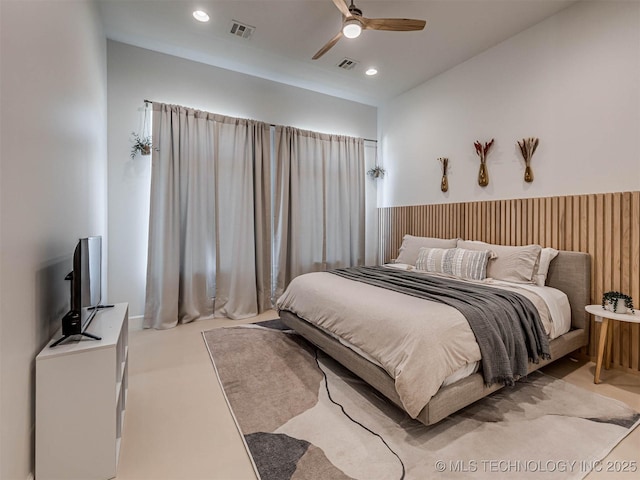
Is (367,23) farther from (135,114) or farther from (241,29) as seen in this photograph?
(135,114)

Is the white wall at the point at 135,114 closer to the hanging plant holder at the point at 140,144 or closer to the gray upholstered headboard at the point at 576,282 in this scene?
the hanging plant holder at the point at 140,144

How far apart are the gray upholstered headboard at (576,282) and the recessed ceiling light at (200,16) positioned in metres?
4.16

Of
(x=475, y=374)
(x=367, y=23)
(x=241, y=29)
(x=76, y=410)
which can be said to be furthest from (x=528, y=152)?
(x=76, y=410)

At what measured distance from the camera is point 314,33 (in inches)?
127

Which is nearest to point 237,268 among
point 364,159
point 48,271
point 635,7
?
point 48,271

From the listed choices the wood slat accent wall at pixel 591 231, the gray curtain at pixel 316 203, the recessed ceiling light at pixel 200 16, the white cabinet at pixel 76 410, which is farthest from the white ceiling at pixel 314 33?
the white cabinet at pixel 76 410

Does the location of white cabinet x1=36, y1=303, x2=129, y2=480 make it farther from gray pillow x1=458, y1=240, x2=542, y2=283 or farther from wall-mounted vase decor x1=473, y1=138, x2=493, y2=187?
wall-mounted vase decor x1=473, y1=138, x2=493, y2=187

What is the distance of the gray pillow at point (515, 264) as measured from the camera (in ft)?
9.09

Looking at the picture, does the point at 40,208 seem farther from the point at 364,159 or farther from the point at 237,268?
the point at 364,159

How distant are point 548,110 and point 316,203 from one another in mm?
2966

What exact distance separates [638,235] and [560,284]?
67 centimetres

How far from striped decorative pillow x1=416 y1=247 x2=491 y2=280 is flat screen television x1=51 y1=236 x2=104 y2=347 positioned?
10.0 ft

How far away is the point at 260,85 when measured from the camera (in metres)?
4.22

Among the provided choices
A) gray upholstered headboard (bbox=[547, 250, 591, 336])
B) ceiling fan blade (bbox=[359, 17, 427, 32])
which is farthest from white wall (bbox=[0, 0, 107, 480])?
gray upholstered headboard (bbox=[547, 250, 591, 336])
